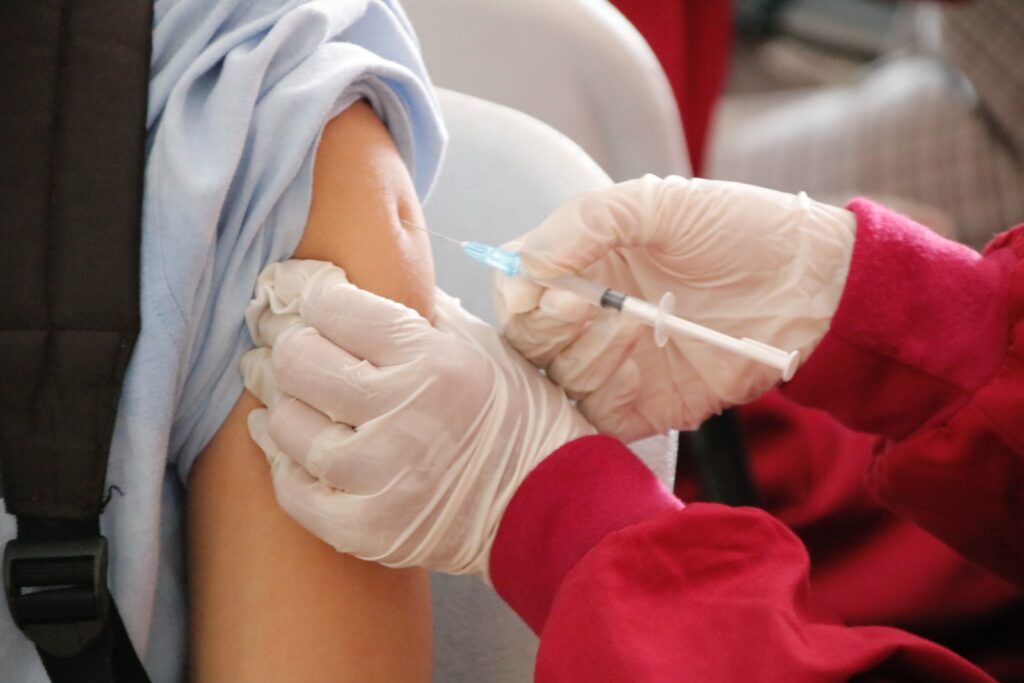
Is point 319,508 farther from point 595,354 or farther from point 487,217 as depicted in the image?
point 487,217

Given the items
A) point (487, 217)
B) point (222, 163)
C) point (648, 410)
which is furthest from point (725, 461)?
point (222, 163)

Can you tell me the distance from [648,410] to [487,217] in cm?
26

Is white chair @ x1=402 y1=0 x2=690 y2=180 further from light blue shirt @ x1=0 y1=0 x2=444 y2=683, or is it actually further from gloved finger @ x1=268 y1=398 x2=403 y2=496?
gloved finger @ x1=268 y1=398 x2=403 y2=496

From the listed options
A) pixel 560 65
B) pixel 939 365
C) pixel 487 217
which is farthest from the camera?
pixel 560 65

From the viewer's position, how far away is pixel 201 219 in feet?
2.50

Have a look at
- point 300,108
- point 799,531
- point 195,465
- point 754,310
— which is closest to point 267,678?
point 195,465

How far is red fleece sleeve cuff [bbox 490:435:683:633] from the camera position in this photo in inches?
32.1

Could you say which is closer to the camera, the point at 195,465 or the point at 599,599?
the point at 599,599

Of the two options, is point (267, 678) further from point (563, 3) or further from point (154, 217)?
point (563, 3)

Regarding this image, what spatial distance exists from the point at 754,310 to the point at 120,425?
1.89ft

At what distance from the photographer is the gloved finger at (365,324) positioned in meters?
0.79

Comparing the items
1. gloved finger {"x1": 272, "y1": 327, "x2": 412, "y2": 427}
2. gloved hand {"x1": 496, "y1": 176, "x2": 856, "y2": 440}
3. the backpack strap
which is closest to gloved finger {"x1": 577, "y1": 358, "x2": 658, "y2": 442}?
gloved hand {"x1": 496, "y1": 176, "x2": 856, "y2": 440}

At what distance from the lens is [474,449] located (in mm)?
842

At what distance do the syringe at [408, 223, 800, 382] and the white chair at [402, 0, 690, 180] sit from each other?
0.52 metres
